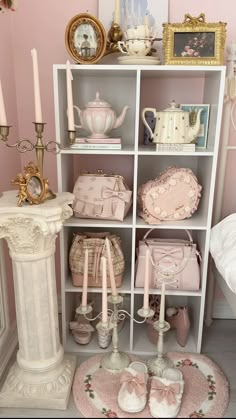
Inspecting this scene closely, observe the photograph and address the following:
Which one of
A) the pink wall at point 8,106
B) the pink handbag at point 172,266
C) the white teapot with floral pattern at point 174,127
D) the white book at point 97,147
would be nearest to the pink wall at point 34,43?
the pink wall at point 8,106

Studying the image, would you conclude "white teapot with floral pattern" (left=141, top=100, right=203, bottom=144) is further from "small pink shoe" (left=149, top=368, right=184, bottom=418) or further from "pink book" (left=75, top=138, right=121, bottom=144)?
"small pink shoe" (left=149, top=368, right=184, bottom=418)

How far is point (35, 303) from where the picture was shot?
4.57 feet

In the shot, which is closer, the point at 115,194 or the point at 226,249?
the point at 226,249

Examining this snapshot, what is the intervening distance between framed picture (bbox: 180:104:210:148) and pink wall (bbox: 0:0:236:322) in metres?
0.39

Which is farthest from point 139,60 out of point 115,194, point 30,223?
point 30,223

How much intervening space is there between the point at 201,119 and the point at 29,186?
84 cm

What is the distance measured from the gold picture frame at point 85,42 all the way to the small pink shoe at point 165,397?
52.2 inches

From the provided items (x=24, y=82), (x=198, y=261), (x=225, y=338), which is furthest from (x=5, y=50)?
(x=225, y=338)

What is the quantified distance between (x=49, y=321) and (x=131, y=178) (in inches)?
32.5

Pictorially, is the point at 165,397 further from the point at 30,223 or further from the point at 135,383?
the point at 30,223

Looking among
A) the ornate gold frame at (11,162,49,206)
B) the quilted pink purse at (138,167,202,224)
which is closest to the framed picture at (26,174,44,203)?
the ornate gold frame at (11,162,49,206)

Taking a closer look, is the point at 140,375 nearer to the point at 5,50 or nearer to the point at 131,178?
the point at 131,178

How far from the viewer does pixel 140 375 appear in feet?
4.77

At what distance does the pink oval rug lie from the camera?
1410mm
